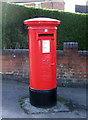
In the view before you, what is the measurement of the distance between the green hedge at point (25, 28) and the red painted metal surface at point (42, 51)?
3232 millimetres

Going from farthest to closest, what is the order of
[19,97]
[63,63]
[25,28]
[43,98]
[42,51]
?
[25,28], [63,63], [19,97], [43,98], [42,51]

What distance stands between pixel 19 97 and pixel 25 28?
11.3 feet

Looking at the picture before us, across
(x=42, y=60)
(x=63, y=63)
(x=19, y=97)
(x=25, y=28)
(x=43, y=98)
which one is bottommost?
(x=19, y=97)

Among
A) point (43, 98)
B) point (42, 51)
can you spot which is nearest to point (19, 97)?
point (43, 98)

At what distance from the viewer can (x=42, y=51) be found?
4.53m

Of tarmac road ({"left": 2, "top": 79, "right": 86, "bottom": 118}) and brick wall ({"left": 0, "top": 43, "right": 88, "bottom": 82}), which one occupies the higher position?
brick wall ({"left": 0, "top": 43, "right": 88, "bottom": 82})

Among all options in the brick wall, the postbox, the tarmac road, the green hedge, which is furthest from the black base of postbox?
the green hedge

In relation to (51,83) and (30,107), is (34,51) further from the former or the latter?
(30,107)

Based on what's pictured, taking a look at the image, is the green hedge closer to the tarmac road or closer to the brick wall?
the brick wall

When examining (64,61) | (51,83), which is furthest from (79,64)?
(51,83)

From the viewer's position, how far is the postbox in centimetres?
445

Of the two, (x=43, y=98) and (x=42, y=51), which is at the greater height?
(x=42, y=51)

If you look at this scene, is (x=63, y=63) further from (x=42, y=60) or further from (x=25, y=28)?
(x=25, y=28)

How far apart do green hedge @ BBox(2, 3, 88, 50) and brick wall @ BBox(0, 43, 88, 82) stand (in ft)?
3.57
